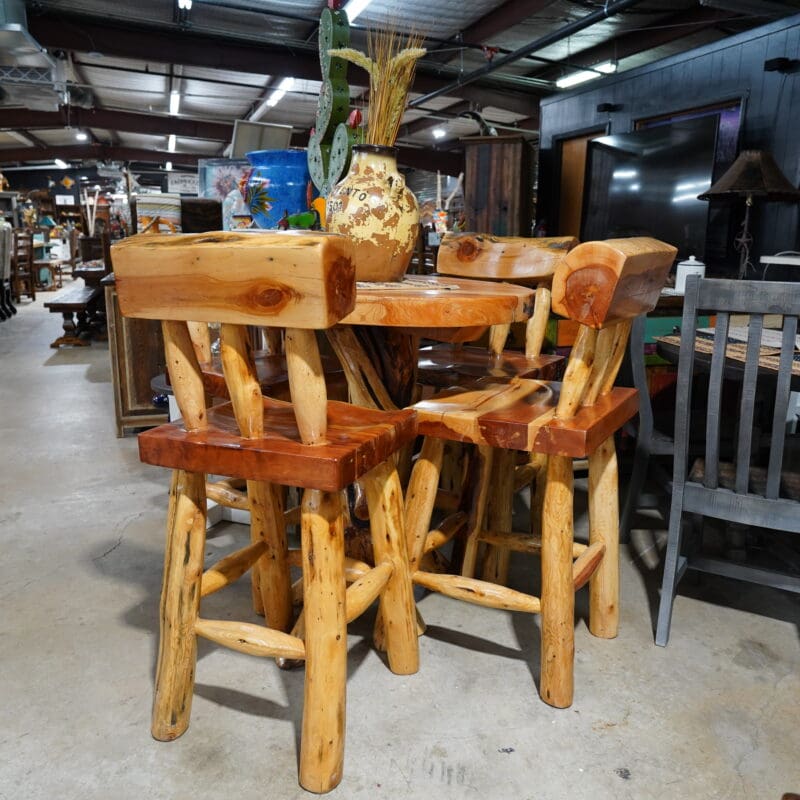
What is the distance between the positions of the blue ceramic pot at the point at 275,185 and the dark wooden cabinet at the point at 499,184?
395 cm

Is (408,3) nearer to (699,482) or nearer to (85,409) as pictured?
(85,409)

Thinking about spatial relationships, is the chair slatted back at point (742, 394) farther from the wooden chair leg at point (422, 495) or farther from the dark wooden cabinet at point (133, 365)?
the dark wooden cabinet at point (133, 365)

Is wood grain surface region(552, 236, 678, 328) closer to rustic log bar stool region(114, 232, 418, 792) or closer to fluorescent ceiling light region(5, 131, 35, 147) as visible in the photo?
rustic log bar stool region(114, 232, 418, 792)

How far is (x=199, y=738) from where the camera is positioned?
147 centimetres

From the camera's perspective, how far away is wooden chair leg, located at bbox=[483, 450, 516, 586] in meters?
2.01

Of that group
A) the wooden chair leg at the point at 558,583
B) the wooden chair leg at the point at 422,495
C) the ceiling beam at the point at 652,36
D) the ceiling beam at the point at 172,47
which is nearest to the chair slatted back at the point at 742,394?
the wooden chair leg at the point at 558,583

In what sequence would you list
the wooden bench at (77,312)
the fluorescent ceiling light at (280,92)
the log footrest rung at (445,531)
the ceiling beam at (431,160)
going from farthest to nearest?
the ceiling beam at (431,160)
the fluorescent ceiling light at (280,92)
the wooden bench at (77,312)
the log footrest rung at (445,531)

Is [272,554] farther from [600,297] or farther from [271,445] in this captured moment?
[600,297]

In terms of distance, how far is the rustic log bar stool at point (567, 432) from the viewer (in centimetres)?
128

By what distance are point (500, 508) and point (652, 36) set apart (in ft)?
20.8

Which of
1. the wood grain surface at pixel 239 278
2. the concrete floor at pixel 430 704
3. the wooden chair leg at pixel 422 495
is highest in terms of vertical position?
the wood grain surface at pixel 239 278

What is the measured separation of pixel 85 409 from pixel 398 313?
3.60 metres

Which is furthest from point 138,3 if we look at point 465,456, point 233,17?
point 465,456

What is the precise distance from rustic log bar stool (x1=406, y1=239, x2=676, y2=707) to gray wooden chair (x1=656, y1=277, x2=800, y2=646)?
0.44 feet
